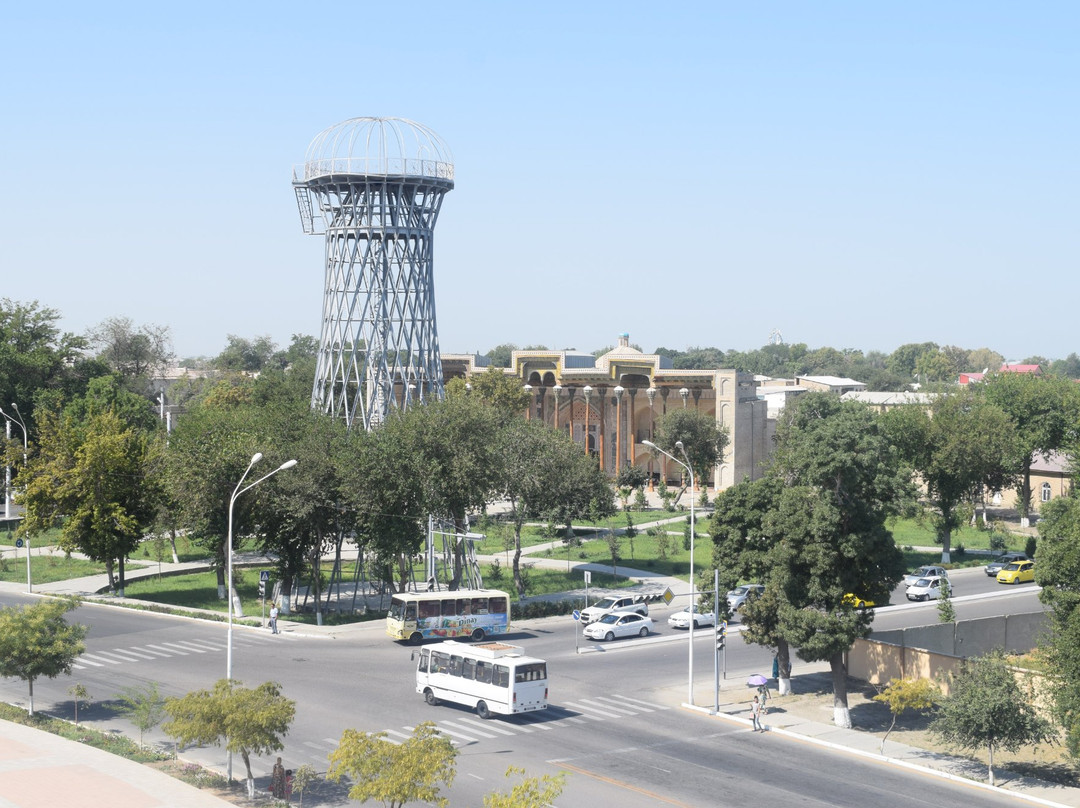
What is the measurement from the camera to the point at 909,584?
6278 cm

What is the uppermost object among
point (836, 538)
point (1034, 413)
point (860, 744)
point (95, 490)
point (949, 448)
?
point (1034, 413)

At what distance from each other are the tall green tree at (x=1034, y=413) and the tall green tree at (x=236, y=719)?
72699 mm

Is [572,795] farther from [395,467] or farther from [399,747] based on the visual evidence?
[395,467]

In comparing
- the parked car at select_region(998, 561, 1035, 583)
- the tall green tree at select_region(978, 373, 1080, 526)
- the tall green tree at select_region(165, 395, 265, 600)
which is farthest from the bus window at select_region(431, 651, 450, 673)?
the tall green tree at select_region(978, 373, 1080, 526)

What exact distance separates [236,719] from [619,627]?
1019 inches

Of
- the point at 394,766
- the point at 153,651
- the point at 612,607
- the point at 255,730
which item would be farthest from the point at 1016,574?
the point at 394,766

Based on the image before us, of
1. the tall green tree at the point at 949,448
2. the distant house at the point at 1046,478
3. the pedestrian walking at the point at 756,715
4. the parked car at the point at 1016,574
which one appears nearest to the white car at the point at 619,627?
the pedestrian walking at the point at 756,715

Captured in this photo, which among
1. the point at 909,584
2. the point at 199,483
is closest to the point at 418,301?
the point at 199,483

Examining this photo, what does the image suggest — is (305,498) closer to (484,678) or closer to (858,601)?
(484,678)

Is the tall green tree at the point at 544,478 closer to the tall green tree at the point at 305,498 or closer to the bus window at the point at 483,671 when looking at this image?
the tall green tree at the point at 305,498

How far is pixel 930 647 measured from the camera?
4184 cm

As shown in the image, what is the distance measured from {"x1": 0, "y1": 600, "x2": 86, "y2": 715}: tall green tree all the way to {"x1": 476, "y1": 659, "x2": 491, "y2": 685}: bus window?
12522mm

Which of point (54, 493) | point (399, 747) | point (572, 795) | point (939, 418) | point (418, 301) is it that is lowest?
point (572, 795)

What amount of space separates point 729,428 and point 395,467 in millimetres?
52790
